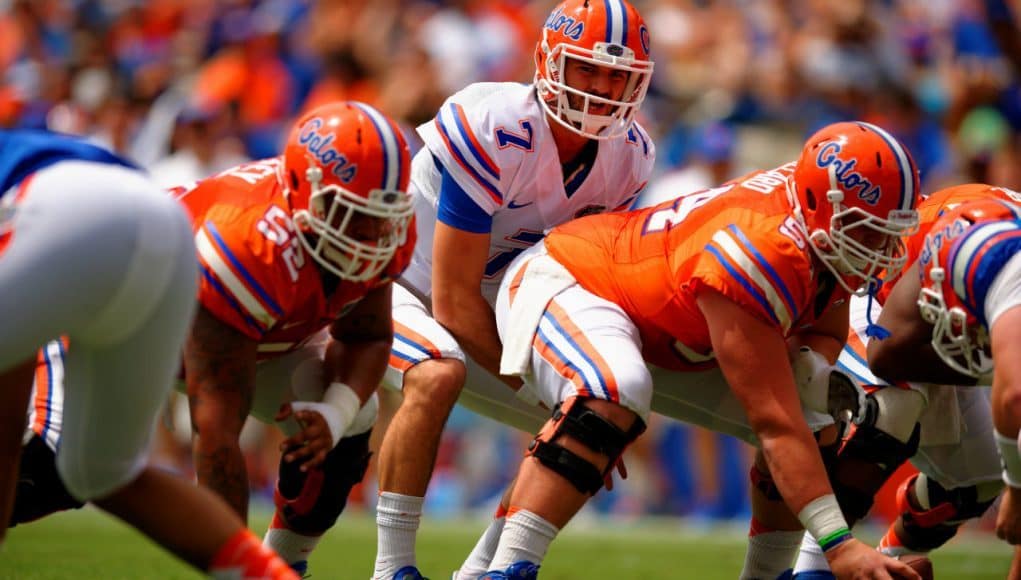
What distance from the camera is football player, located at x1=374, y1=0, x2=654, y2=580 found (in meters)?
4.35

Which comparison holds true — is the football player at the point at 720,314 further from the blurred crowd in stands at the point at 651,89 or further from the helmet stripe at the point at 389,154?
the blurred crowd in stands at the point at 651,89

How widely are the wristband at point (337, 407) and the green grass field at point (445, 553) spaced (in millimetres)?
1550

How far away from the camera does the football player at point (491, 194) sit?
4.35 meters

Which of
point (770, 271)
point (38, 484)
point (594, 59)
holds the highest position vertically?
point (594, 59)

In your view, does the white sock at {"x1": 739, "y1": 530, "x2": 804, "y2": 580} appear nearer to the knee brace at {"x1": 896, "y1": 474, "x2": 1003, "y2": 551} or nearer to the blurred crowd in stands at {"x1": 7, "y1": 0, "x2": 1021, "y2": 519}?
the knee brace at {"x1": 896, "y1": 474, "x2": 1003, "y2": 551}

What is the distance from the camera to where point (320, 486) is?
4.34 meters

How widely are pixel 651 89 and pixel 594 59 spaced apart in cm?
517

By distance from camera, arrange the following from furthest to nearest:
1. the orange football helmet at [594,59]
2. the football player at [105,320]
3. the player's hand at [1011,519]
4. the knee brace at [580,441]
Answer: the orange football helmet at [594,59]
the knee brace at [580,441]
the player's hand at [1011,519]
the football player at [105,320]

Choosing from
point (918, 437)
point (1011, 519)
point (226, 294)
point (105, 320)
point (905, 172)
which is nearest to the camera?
point (105, 320)

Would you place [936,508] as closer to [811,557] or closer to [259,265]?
[811,557]

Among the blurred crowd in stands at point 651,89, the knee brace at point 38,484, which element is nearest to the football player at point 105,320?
the knee brace at point 38,484

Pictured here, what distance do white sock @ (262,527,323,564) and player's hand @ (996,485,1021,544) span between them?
199 cm

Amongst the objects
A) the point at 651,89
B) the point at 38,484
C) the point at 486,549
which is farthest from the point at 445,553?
the point at 651,89

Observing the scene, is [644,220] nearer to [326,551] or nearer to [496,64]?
[326,551]
